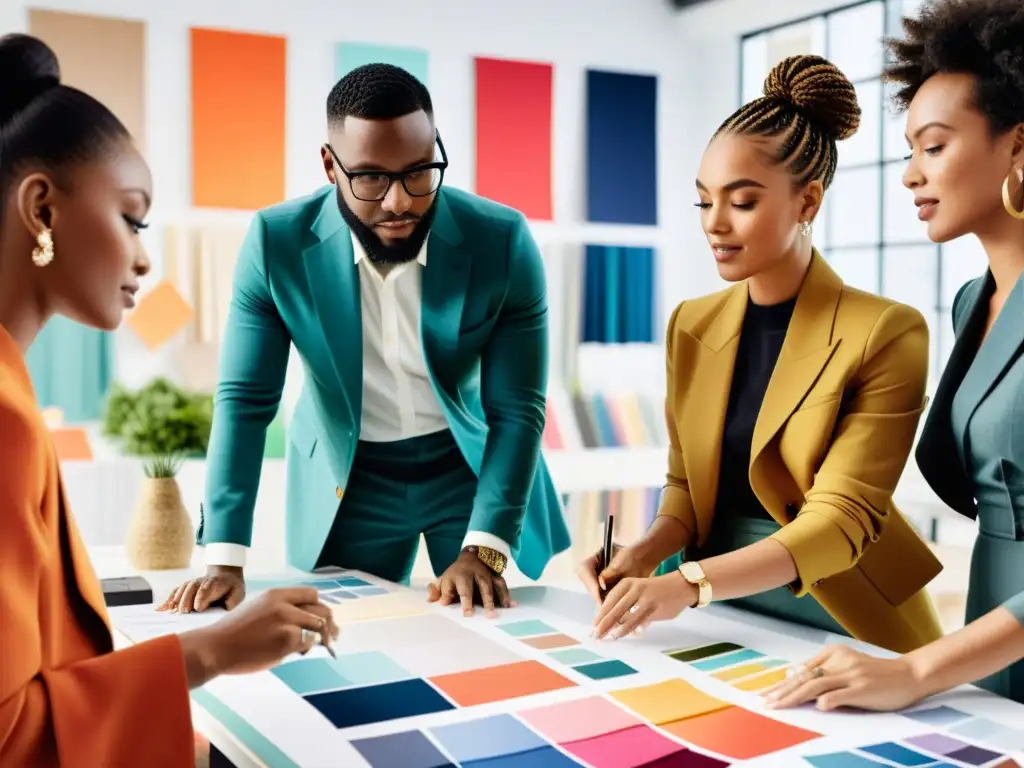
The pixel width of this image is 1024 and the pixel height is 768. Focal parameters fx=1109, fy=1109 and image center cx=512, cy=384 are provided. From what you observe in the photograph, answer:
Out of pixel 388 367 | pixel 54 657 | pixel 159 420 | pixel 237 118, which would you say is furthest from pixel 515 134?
pixel 54 657

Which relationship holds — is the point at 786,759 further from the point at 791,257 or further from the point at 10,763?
the point at 791,257

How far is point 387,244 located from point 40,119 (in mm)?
926

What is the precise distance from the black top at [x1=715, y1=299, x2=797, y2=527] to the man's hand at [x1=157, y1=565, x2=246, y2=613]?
86 cm

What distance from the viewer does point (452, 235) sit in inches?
85.5

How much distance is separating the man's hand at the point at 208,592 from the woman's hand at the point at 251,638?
619mm

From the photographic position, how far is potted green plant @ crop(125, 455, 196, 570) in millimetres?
2293

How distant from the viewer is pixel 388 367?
222 cm

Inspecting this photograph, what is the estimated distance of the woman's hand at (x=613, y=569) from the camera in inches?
72.9

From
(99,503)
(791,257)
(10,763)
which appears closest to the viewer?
(10,763)

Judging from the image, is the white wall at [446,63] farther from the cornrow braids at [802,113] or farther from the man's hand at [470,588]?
the cornrow braids at [802,113]

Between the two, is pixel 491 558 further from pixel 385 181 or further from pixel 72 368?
pixel 72 368

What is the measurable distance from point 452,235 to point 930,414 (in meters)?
0.94

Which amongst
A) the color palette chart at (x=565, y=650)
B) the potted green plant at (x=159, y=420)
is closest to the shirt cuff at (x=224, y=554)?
the color palette chart at (x=565, y=650)

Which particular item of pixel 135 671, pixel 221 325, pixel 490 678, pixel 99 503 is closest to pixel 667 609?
pixel 490 678
